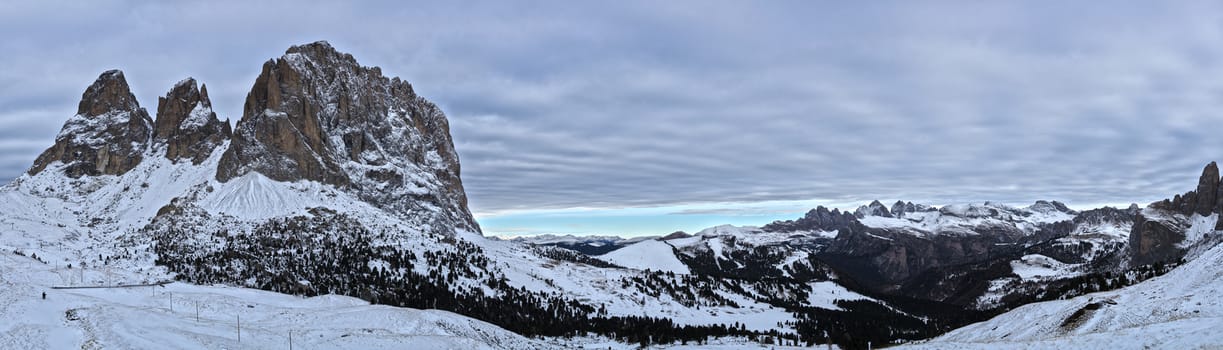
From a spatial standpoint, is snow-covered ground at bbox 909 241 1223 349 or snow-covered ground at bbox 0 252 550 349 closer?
snow-covered ground at bbox 909 241 1223 349

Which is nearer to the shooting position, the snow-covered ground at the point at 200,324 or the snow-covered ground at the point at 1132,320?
the snow-covered ground at the point at 1132,320

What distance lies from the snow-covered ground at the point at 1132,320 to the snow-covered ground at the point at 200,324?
230 ft

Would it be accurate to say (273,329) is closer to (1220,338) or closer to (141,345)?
(141,345)

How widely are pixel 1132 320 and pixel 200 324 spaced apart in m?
110

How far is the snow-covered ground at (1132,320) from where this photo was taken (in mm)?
55938

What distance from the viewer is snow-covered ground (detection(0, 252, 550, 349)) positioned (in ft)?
243

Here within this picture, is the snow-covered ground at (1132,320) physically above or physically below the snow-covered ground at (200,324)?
below

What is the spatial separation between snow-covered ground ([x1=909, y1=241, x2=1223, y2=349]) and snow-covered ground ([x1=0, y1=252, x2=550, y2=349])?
2762 inches

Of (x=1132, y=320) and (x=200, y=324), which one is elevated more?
(x=200, y=324)

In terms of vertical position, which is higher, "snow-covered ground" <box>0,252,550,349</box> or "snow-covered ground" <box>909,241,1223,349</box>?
"snow-covered ground" <box>0,252,550,349</box>

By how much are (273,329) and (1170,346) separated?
98212mm

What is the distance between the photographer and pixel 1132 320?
239 feet

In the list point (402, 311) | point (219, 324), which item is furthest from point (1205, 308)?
point (219, 324)

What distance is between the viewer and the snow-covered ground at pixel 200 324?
74062 mm
